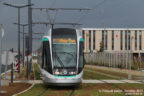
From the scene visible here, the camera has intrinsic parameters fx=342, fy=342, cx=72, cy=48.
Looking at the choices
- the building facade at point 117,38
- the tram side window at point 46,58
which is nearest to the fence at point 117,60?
the tram side window at point 46,58

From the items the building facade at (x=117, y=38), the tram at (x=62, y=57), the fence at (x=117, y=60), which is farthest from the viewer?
the building facade at (x=117, y=38)

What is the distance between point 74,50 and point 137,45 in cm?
9266

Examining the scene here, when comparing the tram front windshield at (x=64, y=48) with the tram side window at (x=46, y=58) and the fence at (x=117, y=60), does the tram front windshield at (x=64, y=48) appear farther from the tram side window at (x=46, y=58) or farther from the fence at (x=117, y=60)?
the fence at (x=117, y=60)

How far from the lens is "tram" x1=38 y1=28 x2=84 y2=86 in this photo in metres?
17.5

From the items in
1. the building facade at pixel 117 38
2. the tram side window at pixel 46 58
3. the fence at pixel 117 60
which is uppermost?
the building facade at pixel 117 38

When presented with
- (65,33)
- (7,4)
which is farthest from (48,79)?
(7,4)

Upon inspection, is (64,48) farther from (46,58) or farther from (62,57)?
(46,58)

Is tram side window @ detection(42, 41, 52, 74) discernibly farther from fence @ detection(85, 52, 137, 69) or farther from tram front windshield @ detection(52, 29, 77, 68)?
fence @ detection(85, 52, 137, 69)

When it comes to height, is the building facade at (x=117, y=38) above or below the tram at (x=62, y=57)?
above

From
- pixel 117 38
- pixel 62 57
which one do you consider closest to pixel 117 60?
pixel 62 57

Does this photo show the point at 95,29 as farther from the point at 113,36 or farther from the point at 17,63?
the point at 17,63

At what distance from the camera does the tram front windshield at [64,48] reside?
17797mm

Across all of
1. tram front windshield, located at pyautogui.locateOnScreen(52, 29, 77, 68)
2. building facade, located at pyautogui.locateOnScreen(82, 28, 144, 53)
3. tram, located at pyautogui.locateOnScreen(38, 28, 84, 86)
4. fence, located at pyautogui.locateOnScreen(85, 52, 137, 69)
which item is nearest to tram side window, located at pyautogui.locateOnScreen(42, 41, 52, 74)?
tram, located at pyautogui.locateOnScreen(38, 28, 84, 86)

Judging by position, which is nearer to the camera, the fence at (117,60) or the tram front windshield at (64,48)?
the tram front windshield at (64,48)
